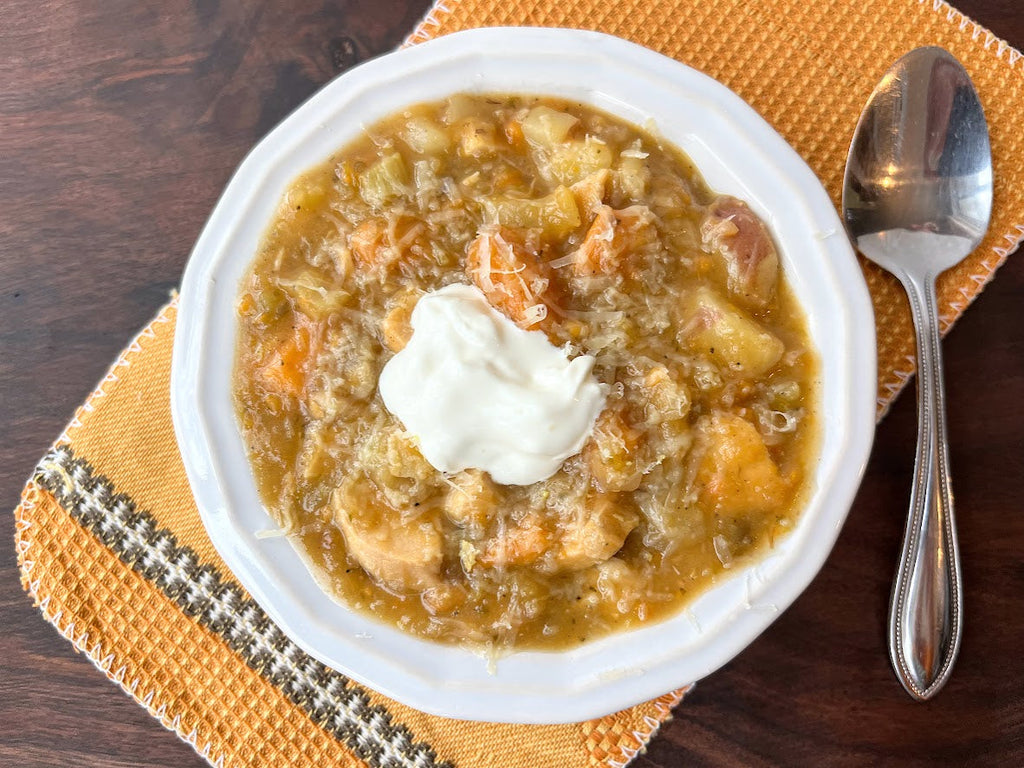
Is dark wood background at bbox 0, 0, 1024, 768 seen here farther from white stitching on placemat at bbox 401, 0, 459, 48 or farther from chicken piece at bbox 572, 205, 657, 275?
chicken piece at bbox 572, 205, 657, 275

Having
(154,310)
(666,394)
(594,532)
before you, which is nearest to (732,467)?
(666,394)

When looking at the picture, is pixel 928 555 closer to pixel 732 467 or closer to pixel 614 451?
pixel 732 467

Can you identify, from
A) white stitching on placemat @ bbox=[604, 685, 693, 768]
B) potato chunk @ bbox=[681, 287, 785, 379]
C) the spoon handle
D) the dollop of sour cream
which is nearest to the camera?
the dollop of sour cream

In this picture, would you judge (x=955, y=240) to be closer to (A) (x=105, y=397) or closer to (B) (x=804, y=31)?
(B) (x=804, y=31)

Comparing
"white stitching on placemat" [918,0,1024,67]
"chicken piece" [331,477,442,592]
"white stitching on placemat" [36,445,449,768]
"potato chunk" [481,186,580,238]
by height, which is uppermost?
"white stitching on placemat" [918,0,1024,67]

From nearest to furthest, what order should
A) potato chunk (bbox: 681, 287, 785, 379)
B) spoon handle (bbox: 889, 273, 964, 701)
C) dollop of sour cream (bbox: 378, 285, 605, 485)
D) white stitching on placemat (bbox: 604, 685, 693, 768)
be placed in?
dollop of sour cream (bbox: 378, 285, 605, 485)
potato chunk (bbox: 681, 287, 785, 379)
spoon handle (bbox: 889, 273, 964, 701)
white stitching on placemat (bbox: 604, 685, 693, 768)

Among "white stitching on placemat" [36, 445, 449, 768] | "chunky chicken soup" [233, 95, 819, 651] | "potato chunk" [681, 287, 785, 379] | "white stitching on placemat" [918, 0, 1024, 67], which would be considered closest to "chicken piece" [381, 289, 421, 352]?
"chunky chicken soup" [233, 95, 819, 651]

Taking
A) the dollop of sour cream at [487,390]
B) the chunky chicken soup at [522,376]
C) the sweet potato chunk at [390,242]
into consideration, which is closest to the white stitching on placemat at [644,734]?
the chunky chicken soup at [522,376]

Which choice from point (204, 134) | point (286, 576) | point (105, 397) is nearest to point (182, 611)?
point (286, 576)
